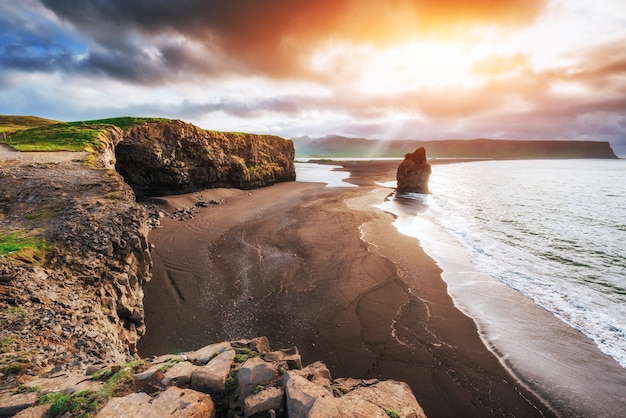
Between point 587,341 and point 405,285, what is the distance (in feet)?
22.4

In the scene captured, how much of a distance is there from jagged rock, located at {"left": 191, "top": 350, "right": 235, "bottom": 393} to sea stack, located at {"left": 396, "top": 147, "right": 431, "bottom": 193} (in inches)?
1760

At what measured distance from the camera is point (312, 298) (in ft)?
40.1

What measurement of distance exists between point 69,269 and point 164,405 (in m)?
5.86

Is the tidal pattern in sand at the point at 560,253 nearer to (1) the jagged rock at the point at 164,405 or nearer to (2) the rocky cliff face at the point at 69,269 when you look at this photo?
(1) the jagged rock at the point at 164,405

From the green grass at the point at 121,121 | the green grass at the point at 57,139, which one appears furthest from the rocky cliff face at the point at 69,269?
the green grass at the point at 121,121

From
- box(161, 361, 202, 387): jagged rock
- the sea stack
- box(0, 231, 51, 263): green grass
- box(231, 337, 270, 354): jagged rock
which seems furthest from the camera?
the sea stack

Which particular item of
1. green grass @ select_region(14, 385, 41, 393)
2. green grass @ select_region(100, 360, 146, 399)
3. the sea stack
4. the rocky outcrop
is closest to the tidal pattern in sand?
the sea stack

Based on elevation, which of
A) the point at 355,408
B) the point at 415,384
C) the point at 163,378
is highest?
the point at 163,378

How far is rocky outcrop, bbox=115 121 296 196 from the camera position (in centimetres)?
2748

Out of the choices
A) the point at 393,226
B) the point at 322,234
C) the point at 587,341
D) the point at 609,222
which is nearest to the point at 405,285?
the point at 587,341

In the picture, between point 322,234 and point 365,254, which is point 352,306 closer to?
point 365,254

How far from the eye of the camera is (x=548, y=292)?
13094 mm

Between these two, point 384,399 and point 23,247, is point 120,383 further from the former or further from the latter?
point 23,247

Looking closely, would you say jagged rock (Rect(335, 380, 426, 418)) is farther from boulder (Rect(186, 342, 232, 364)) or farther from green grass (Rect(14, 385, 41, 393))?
green grass (Rect(14, 385, 41, 393))
